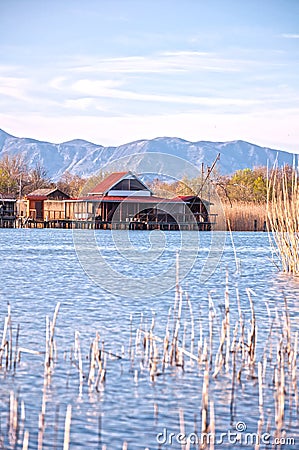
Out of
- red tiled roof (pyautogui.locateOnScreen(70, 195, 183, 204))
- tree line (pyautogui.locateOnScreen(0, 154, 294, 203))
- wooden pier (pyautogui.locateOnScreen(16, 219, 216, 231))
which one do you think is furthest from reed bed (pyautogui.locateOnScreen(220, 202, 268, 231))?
tree line (pyautogui.locateOnScreen(0, 154, 294, 203))

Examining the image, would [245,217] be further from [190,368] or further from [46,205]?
[190,368]

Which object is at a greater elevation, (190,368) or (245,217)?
(245,217)

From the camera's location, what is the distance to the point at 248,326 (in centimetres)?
1336

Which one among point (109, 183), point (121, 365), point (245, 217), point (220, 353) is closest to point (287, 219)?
point (121, 365)

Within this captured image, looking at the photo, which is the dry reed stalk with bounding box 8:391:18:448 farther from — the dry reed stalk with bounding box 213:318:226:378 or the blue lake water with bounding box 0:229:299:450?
the dry reed stalk with bounding box 213:318:226:378

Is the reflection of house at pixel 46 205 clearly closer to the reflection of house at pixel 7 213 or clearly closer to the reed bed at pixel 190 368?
the reflection of house at pixel 7 213

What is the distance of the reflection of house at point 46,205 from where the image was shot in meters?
71.7

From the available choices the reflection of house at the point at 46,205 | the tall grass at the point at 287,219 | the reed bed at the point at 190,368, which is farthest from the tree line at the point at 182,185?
the reed bed at the point at 190,368

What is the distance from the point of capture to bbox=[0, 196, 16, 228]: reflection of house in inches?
2872

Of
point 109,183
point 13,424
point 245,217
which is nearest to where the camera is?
point 13,424

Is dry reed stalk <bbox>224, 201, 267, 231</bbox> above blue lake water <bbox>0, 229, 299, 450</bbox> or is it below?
above

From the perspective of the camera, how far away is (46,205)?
72.7 metres

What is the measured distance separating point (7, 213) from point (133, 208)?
14.1 metres

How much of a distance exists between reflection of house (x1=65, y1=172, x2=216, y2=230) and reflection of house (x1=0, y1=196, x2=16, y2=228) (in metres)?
8.53
